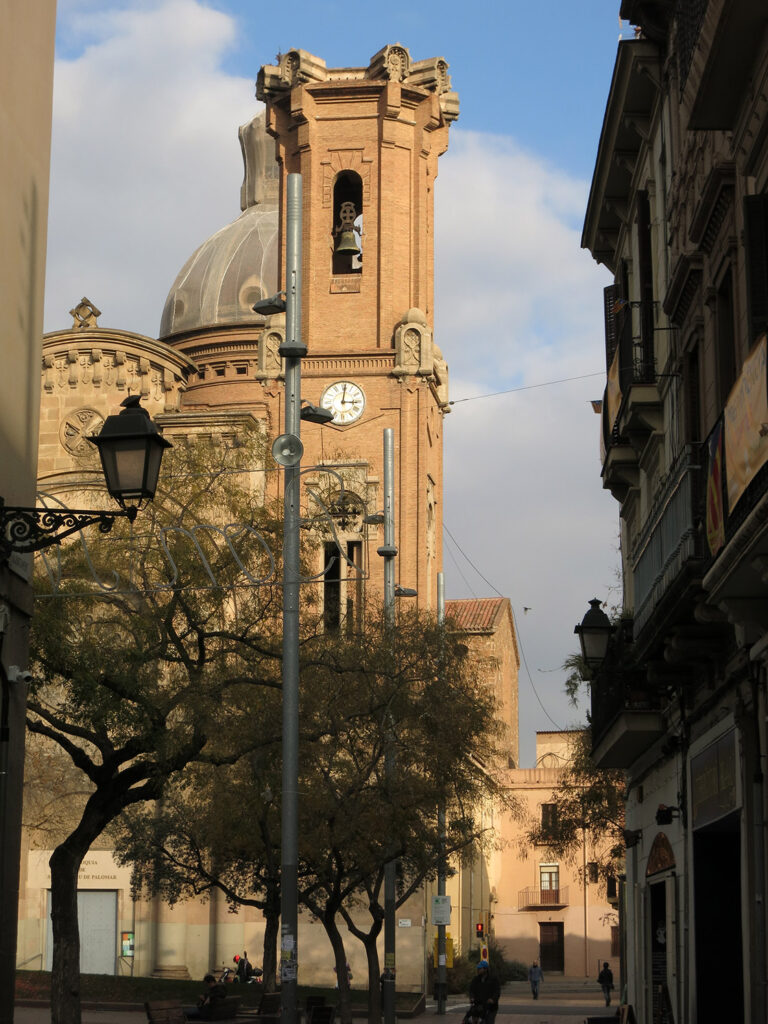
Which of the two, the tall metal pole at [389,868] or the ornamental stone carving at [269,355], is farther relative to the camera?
the ornamental stone carving at [269,355]

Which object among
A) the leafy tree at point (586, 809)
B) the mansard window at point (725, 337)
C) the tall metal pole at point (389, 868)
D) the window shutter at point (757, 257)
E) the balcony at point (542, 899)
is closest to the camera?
the window shutter at point (757, 257)

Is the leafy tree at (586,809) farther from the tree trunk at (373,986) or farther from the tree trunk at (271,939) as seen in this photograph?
the tree trunk at (373,986)

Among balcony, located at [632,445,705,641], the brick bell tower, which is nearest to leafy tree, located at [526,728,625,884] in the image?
the brick bell tower

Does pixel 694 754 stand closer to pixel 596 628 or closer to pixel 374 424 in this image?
pixel 596 628

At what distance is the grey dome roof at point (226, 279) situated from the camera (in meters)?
65.1

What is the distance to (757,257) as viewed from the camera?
40.0ft

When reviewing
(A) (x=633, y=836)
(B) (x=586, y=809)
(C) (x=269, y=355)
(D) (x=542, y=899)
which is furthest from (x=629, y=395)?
(D) (x=542, y=899)

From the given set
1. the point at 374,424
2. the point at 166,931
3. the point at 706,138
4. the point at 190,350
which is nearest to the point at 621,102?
the point at 706,138

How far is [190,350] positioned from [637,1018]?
45.6 metres

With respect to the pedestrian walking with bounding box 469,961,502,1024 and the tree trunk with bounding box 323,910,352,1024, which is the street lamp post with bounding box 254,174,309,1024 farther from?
the pedestrian walking with bounding box 469,961,502,1024

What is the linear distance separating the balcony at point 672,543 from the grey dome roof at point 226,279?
48513 mm

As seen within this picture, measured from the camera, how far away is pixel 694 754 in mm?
17031

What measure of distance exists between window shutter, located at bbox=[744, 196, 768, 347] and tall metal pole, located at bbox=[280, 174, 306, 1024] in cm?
595

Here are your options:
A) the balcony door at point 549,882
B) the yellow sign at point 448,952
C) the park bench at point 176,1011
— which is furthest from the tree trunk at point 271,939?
the balcony door at point 549,882
